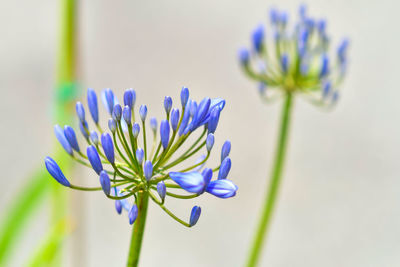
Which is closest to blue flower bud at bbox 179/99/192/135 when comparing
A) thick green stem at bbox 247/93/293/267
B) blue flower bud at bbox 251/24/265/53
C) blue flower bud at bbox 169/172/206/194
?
blue flower bud at bbox 169/172/206/194

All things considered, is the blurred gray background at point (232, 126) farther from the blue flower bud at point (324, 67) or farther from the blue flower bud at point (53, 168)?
the blue flower bud at point (53, 168)

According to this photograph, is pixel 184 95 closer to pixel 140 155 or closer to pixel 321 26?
pixel 140 155

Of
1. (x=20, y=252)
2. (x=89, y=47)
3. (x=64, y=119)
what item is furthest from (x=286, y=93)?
(x=89, y=47)

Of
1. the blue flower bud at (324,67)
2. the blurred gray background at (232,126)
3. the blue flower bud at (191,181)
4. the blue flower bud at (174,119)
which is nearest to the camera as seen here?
the blue flower bud at (191,181)

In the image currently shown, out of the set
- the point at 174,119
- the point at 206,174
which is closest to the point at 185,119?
the point at 174,119

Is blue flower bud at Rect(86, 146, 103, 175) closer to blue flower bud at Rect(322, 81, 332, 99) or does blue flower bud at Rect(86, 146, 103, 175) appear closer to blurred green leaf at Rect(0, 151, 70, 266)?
blurred green leaf at Rect(0, 151, 70, 266)

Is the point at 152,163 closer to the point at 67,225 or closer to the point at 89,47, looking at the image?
the point at 67,225

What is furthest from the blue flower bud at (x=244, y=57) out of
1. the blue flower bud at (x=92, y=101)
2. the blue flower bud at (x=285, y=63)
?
the blue flower bud at (x=92, y=101)
